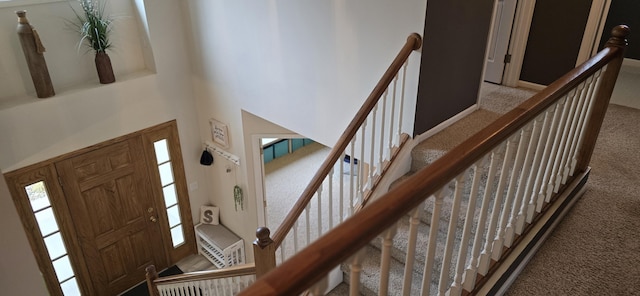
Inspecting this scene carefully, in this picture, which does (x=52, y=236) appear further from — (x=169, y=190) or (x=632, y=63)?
(x=632, y=63)

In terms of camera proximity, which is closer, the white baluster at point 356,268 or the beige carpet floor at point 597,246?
the white baluster at point 356,268

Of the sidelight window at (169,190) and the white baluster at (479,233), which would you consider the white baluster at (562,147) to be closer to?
the white baluster at (479,233)

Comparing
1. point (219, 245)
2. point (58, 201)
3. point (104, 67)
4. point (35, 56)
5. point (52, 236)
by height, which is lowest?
point (219, 245)

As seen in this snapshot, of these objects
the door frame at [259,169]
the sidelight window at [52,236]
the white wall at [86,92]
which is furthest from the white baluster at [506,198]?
the sidelight window at [52,236]

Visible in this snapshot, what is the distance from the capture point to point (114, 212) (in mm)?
5227

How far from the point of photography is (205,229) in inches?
236

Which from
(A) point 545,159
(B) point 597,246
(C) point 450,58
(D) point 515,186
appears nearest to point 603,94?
(A) point 545,159

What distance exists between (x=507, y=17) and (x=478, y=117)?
123cm

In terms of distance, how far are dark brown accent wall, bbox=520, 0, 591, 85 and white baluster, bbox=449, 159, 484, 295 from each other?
3202 millimetres

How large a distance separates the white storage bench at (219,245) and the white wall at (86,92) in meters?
1.26

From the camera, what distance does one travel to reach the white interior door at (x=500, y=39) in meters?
4.21

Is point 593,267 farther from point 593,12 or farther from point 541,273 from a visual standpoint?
point 593,12

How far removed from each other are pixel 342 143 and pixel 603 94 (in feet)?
4.72

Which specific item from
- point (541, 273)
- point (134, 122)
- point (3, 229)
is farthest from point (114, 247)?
point (541, 273)
